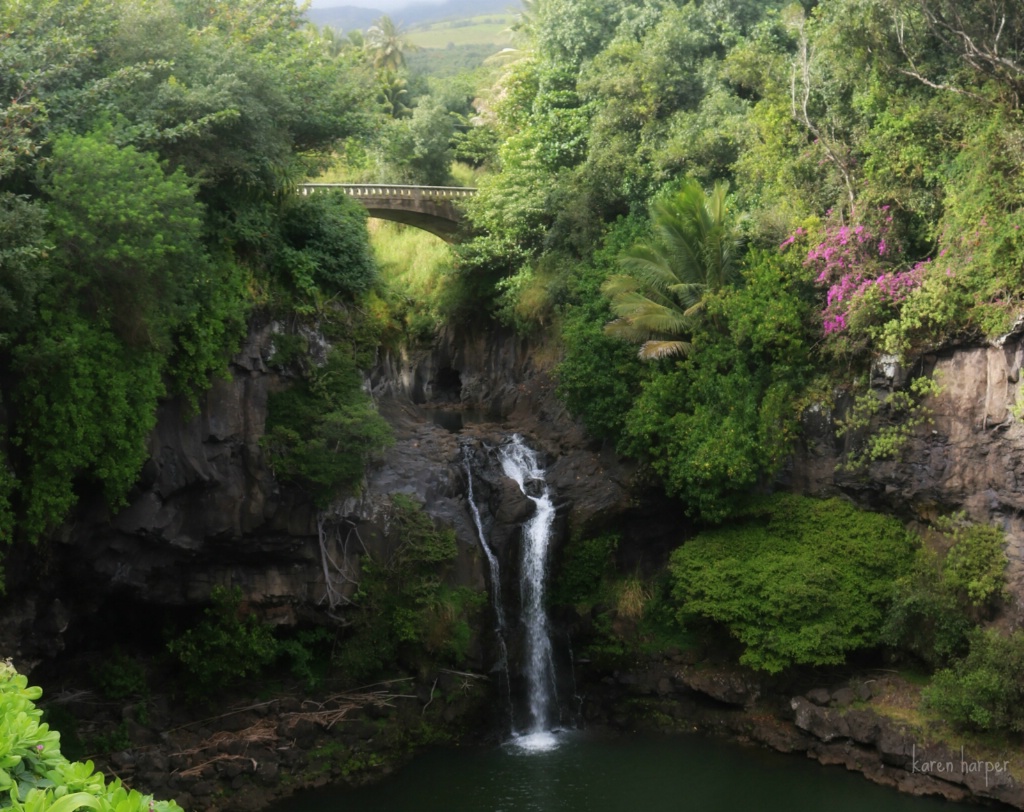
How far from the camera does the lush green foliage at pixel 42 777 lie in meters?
4.27

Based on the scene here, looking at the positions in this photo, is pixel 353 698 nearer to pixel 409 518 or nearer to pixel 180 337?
pixel 409 518

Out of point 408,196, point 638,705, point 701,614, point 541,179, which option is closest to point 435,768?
point 638,705

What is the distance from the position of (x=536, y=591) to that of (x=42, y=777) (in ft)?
54.7

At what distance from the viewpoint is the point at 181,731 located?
58.0 feet

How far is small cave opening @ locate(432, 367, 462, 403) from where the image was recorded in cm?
3553

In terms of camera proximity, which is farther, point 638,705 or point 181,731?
point 638,705

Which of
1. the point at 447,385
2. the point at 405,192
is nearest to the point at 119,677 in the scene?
the point at 405,192

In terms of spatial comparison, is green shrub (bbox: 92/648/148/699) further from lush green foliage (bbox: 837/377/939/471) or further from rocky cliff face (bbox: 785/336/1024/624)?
lush green foliage (bbox: 837/377/939/471)

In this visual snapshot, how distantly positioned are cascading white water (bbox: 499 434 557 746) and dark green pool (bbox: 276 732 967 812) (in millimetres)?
1301

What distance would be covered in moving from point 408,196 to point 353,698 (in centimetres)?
1850

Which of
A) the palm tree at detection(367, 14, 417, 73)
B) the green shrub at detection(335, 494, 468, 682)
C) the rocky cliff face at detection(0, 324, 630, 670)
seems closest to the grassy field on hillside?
the palm tree at detection(367, 14, 417, 73)

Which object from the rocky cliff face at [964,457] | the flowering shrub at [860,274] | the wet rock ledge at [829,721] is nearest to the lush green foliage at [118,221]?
the wet rock ledge at [829,721]

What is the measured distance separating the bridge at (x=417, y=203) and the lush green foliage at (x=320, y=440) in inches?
530

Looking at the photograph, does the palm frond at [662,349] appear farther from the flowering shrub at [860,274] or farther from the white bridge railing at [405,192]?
the white bridge railing at [405,192]
